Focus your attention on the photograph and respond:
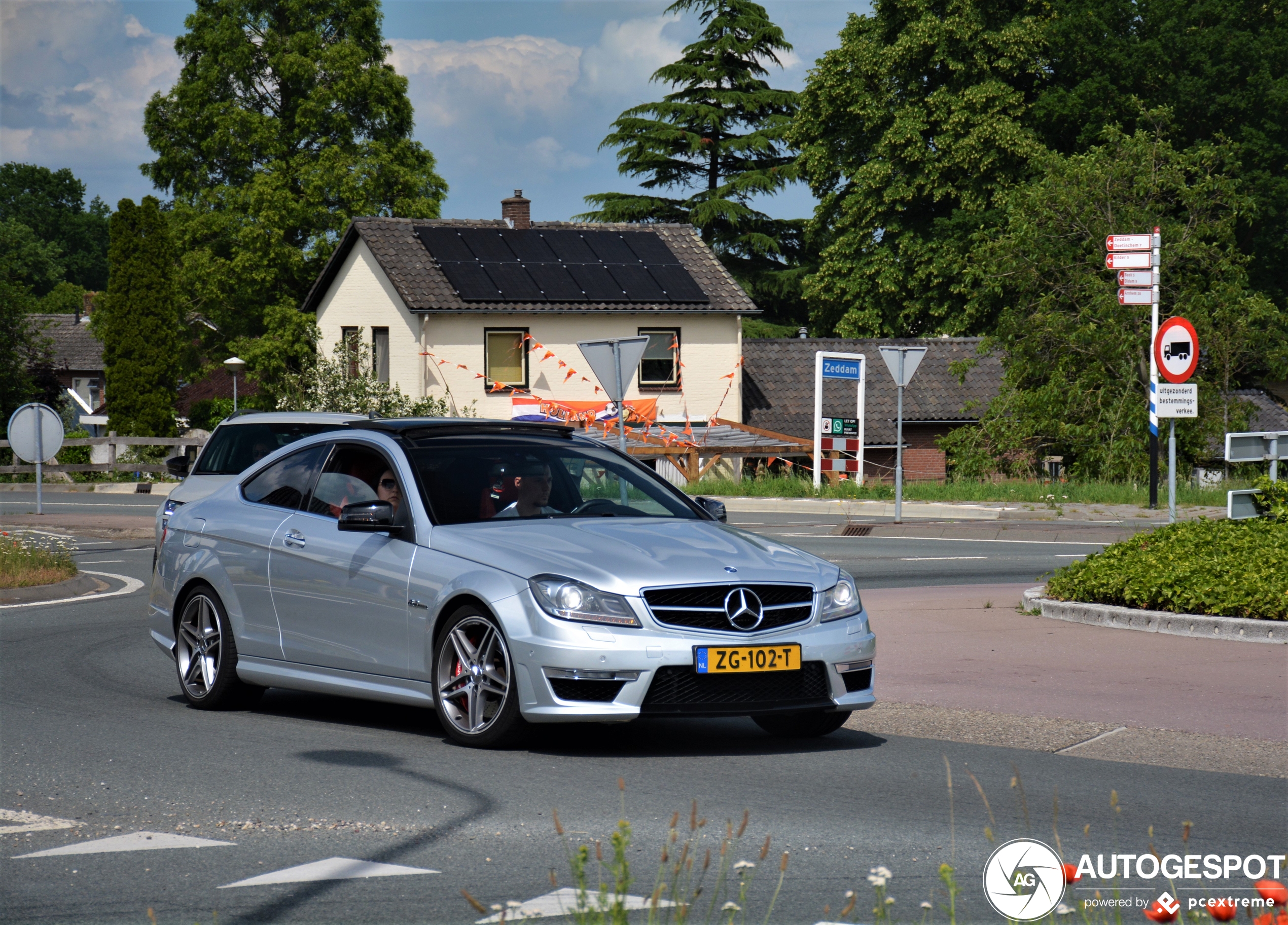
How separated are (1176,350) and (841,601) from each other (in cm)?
1524

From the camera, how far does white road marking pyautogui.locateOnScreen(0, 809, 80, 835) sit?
6059 mm

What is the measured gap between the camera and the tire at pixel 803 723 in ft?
26.5

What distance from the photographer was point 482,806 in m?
6.32

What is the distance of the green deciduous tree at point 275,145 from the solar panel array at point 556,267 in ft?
30.9

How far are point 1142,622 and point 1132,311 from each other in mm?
26128

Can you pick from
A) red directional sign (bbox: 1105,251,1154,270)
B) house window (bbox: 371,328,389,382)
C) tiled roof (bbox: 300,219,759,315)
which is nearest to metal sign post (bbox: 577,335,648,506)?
red directional sign (bbox: 1105,251,1154,270)

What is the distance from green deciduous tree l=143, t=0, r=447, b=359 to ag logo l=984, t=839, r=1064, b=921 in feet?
170

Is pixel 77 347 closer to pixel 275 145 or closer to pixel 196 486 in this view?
pixel 275 145

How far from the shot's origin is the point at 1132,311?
120 ft

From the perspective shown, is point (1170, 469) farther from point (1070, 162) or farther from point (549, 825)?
point (1070, 162)

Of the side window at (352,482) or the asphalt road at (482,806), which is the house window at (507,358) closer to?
the asphalt road at (482,806)

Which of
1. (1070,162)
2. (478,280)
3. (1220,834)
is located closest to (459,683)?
(1220,834)

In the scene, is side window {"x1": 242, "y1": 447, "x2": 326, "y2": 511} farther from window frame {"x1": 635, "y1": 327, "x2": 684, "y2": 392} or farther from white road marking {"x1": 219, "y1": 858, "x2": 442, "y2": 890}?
window frame {"x1": 635, "y1": 327, "x2": 684, "y2": 392}

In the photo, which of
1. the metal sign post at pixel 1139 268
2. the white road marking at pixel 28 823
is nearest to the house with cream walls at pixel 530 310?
the metal sign post at pixel 1139 268
